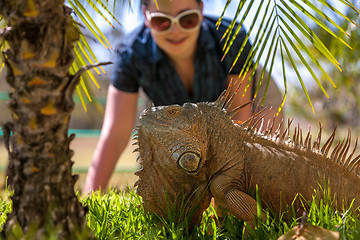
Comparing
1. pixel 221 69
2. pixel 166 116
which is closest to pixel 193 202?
pixel 166 116

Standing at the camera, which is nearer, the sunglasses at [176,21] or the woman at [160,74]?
the sunglasses at [176,21]

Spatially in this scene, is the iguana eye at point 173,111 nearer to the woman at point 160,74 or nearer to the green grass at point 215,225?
the green grass at point 215,225

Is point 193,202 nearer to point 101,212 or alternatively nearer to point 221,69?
point 101,212

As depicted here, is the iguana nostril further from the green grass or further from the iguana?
the green grass

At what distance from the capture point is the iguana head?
6.24 ft

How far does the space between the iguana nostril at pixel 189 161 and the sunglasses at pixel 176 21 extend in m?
1.79

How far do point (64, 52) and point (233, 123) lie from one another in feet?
3.34

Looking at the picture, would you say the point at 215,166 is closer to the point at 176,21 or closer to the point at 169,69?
the point at 176,21

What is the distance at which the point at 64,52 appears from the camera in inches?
52.9

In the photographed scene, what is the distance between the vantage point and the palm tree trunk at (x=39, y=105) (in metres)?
1.29

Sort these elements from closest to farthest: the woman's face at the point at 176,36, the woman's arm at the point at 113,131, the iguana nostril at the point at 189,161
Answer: the iguana nostril at the point at 189,161, the woman's face at the point at 176,36, the woman's arm at the point at 113,131

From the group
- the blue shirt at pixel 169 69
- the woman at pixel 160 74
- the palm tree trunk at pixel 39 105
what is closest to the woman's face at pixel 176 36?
the woman at pixel 160 74

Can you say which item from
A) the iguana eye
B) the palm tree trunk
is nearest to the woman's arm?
the iguana eye

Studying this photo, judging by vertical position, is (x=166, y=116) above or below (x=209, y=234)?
above
